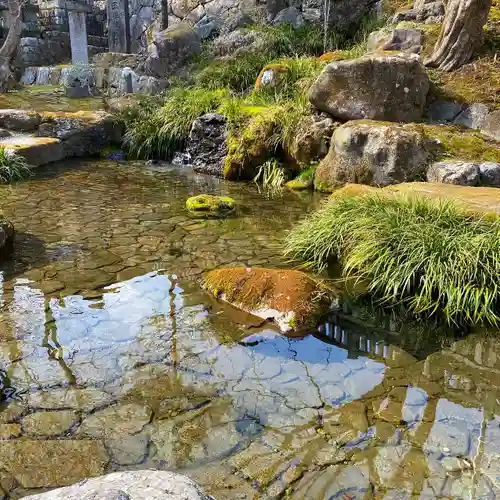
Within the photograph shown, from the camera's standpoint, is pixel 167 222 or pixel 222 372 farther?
pixel 167 222

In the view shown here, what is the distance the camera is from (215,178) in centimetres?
972

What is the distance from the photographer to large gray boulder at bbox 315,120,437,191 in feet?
23.9

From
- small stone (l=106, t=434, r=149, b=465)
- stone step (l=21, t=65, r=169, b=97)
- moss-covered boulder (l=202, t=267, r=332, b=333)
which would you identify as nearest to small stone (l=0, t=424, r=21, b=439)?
small stone (l=106, t=434, r=149, b=465)

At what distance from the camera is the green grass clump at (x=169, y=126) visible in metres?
11.0

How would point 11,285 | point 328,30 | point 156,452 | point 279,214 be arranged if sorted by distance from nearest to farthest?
point 156,452 → point 11,285 → point 279,214 → point 328,30

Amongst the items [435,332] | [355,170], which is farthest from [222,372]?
[355,170]

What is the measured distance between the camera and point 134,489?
5.18 feet

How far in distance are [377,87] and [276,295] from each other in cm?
529

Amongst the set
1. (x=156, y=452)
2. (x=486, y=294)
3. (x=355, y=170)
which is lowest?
(x=156, y=452)

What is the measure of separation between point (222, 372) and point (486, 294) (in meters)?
2.20

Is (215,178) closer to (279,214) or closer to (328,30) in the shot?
(279,214)

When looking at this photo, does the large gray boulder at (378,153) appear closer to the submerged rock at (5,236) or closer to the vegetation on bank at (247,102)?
the vegetation on bank at (247,102)

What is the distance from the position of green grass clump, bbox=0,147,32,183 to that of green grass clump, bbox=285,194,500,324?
18.8ft

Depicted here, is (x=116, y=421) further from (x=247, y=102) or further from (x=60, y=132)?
(x=60, y=132)
